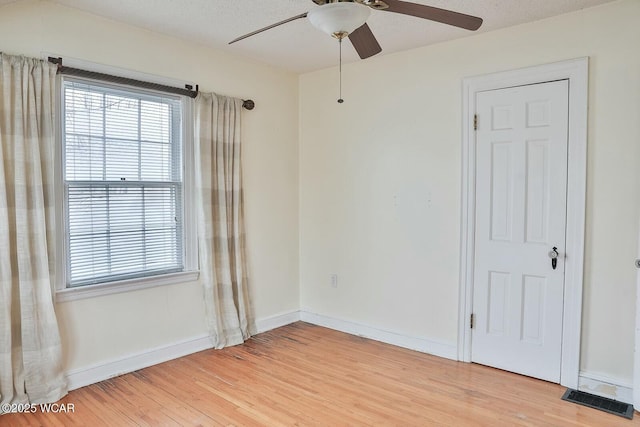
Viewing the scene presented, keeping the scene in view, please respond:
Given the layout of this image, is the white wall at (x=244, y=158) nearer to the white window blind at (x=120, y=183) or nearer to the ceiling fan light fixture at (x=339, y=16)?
the white window blind at (x=120, y=183)

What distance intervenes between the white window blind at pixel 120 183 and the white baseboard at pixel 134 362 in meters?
0.62

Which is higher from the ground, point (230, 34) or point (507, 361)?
point (230, 34)

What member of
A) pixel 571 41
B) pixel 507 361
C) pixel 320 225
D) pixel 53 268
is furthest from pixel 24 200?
pixel 571 41

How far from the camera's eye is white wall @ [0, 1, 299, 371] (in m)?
2.86

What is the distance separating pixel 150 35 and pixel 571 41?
3122 millimetres

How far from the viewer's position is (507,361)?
3240 mm

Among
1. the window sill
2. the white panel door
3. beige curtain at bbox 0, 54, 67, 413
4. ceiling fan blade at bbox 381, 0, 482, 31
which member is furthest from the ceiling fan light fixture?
the window sill

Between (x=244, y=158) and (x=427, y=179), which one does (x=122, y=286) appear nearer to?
(x=244, y=158)

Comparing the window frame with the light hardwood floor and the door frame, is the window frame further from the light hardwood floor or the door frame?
the door frame

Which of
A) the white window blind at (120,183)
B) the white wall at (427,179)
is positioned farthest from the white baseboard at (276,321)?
the white window blind at (120,183)

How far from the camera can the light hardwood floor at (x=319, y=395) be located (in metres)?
2.55

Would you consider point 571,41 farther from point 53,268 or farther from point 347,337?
point 53,268

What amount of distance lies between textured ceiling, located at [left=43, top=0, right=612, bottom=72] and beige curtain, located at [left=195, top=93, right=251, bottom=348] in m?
0.59

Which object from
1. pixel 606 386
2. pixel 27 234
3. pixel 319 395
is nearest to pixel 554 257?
pixel 606 386
